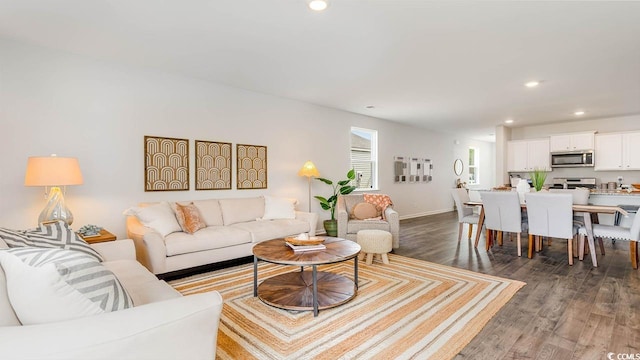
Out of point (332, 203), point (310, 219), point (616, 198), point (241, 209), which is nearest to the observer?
point (241, 209)

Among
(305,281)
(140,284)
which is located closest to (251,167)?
(305,281)

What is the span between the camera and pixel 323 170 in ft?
19.2

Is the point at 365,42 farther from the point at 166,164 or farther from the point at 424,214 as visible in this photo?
the point at 424,214

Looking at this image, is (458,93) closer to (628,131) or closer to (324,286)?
(324,286)

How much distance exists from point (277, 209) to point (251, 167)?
81 centimetres

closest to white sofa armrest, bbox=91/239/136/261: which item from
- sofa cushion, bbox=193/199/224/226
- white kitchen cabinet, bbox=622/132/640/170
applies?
sofa cushion, bbox=193/199/224/226

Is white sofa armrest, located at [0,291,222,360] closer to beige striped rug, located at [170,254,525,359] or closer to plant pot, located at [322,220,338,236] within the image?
beige striped rug, located at [170,254,525,359]

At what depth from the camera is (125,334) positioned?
1.06 m

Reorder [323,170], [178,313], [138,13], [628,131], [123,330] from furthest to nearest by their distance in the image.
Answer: [628,131] < [323,170] < [138,13] < [178,313] < [123,330]

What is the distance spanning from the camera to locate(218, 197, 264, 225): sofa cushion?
4.22 metres

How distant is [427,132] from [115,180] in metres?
7.24

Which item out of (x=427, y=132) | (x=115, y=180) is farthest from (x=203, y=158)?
(x=427, y=132)

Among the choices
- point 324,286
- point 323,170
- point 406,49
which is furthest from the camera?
point 323,170

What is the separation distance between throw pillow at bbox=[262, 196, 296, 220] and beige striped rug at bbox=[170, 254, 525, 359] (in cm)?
114
